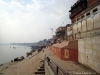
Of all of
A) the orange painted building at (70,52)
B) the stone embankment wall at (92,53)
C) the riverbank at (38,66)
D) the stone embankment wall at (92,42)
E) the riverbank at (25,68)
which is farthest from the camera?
the riverbank at (25,68)

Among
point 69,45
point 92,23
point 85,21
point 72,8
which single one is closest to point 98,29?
point 92,23

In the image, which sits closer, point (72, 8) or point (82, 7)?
point (82, 7)

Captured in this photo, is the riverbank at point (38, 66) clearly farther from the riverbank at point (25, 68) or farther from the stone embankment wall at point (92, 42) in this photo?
the stone embankment wall at point (92, 42)

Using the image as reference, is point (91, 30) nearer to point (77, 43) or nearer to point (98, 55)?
point (77, 43)

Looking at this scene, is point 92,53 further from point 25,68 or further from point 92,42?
point 25,68

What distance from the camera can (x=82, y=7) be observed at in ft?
82.4

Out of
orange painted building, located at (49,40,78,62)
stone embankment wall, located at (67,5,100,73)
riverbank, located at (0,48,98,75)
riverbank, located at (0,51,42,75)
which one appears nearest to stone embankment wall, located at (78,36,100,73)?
stone embankment wall, located at (67,5,100,73)

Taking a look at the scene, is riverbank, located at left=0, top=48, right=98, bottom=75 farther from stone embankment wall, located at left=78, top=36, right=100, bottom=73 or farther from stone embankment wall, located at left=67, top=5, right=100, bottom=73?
stone embankment wall, located at left=67, top=5, right=100, bottom=73

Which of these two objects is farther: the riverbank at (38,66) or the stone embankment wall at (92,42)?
the riverbank at (38,66)

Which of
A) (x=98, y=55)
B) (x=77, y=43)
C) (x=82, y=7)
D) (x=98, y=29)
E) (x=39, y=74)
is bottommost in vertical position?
(x=39, y=74)

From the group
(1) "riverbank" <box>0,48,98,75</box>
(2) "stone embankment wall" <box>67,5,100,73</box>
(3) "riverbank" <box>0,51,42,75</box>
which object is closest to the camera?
(2) "stone embankment wall" <box>67,5,100,73</box>

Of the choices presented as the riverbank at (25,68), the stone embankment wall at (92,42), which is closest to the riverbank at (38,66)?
the riverbank at (25,68)

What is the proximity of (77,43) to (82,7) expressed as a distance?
13849 mm

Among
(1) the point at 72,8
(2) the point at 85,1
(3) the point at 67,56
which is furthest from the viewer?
(1) the point at 72,8
